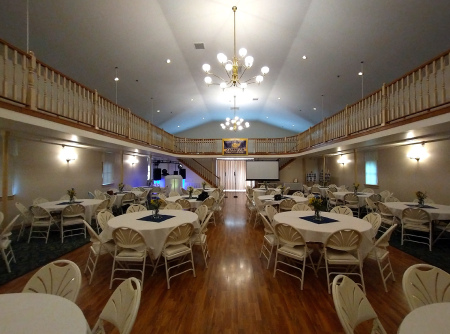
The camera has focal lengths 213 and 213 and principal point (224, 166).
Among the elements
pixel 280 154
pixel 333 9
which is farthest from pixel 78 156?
pixel 280 154

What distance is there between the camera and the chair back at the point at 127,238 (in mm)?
2769

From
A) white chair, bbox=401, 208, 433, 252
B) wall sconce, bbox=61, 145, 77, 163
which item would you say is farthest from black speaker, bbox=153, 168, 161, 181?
white chair, bbox=401, 208, 433, 252

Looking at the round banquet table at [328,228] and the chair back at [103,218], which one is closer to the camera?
the round banquet table at [328,228]

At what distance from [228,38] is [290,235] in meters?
6.16

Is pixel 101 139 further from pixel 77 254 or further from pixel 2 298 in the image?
pixel 2 298

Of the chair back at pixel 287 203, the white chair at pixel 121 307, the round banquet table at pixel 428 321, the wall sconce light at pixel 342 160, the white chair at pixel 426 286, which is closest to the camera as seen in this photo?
the round banquet table at pixel 428 321

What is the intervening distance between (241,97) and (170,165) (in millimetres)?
8173

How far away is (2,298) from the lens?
1.36m

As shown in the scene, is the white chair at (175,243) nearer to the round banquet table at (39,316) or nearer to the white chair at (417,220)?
the round banquet table at (39,316)

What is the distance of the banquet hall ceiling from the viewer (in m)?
4.81

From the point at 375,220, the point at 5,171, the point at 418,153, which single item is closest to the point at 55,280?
the point at 375,220

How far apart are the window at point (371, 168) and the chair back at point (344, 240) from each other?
24.2 ft

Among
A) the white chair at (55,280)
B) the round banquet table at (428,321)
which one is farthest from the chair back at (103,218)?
the round banquet table at (428,321)

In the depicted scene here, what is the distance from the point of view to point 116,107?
672 centimetres
